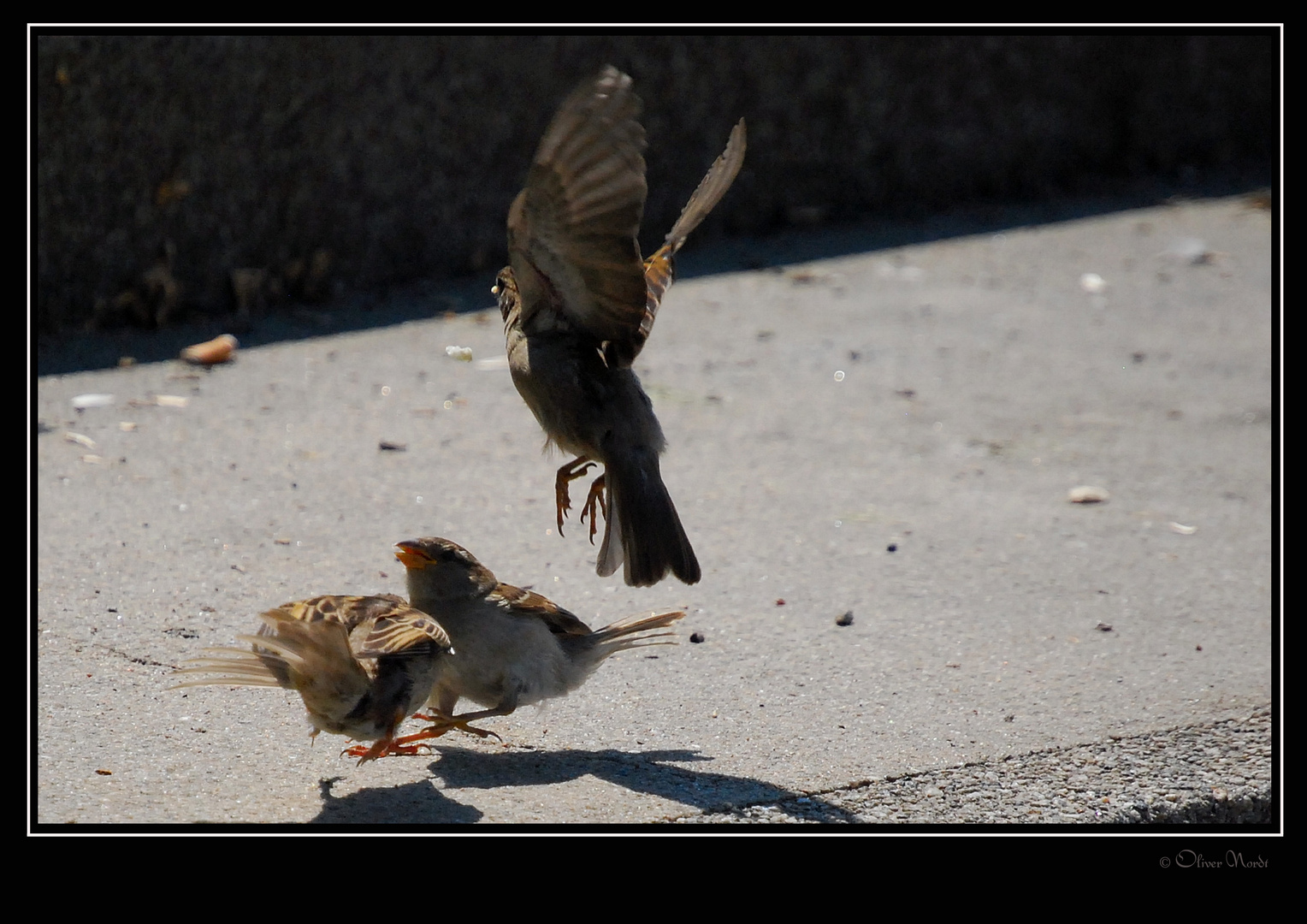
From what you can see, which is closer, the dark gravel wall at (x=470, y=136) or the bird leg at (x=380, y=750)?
the bird leg at (x=380, y=750)

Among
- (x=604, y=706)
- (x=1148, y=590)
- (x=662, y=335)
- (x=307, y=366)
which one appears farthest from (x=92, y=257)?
(x=1148, y=590)

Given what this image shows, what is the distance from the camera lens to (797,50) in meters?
10.6

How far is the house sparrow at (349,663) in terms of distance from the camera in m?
3.65

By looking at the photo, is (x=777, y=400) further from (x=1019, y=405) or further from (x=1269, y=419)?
(x=1269, y=419)

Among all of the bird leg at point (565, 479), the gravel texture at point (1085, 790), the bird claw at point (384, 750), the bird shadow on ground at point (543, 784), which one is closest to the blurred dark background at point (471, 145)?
the bird leg at point (565, 479)

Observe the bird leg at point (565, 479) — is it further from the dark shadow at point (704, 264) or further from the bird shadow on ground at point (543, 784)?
the dark shadow at point (704, 264)

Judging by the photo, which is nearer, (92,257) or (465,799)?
(465,799)

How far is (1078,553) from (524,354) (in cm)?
256

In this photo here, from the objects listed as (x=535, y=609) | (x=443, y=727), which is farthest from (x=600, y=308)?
(x=443, y=727)

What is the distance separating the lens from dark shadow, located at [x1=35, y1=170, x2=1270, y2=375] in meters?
7.95

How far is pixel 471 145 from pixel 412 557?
566 cm

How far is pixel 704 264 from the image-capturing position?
10219mm

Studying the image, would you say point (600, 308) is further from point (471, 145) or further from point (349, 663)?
point (471, 145)

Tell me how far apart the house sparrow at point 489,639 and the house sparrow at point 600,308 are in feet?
0.98
